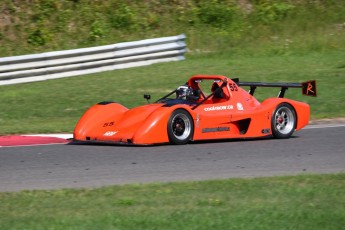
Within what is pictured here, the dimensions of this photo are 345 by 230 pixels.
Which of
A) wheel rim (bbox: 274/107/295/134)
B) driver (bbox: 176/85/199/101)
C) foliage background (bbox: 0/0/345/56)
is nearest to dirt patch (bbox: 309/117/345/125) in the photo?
wheel rim (bbox: 274/107/295/134)

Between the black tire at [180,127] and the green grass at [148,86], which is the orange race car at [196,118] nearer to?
the black tire at [180,127]

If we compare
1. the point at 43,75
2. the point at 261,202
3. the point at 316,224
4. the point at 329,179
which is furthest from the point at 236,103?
the point at 43,75

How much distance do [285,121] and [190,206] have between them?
18.0 feet

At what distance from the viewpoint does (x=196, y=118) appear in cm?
1157

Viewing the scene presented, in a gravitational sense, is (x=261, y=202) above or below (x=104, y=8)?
below

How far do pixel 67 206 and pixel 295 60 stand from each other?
14.2 m

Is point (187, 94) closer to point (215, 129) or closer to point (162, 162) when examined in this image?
point (215, 129)

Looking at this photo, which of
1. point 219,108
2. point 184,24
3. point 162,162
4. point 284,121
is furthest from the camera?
point 184,24

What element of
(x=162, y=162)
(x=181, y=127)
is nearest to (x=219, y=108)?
(x=181, y=127)

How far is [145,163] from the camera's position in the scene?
A: 997cm

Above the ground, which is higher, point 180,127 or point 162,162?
point 180,127

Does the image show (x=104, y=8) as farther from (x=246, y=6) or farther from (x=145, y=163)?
(x=145, y=163)

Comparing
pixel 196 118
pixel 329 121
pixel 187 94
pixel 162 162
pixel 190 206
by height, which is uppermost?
pixel 187 94

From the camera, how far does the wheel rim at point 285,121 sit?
40.7 feet
